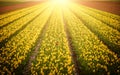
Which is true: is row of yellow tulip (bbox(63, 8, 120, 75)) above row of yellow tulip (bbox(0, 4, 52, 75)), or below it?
above

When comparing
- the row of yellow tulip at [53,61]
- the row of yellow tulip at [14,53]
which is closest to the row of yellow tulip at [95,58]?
the row of yellow tulip at [53,61]

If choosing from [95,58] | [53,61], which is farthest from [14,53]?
[95,58]

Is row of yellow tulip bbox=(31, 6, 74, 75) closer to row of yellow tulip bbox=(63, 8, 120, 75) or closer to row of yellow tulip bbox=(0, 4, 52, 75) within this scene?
row of yellow tulip bbox=(63, 8, 120, 75)

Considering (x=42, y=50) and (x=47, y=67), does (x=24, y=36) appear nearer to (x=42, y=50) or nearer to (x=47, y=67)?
(x=42, y=50)

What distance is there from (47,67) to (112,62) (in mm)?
4473

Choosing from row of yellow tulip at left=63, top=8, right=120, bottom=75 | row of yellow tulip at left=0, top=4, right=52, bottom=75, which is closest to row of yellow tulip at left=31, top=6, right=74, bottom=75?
row of yellow tulip at left=63, top=8, right=120, bottom=75

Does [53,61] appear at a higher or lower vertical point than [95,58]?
lower

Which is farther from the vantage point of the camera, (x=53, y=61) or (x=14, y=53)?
(x=14, y=53)

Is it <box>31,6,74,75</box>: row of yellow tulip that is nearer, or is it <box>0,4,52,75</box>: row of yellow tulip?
<box>31,6,74,75</box>: row of yellow tulip

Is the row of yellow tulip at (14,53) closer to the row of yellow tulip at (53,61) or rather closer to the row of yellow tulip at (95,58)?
the row of yellow tulip at (53,61)

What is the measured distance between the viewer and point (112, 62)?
289 inches

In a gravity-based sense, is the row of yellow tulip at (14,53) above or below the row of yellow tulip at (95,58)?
below

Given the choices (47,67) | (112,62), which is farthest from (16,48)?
(112,62)

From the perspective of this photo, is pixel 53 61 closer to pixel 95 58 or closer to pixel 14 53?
pixel 95 58
